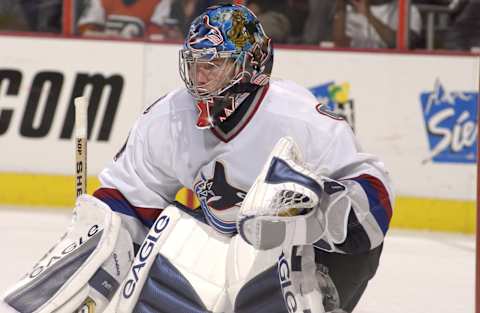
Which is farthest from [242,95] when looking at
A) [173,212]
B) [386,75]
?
[386,75]

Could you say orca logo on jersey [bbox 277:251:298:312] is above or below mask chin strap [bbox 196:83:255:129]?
below

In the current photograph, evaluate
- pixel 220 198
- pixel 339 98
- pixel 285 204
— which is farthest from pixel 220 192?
pixel 339 98

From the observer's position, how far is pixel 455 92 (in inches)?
189

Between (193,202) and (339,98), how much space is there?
34.8 inches

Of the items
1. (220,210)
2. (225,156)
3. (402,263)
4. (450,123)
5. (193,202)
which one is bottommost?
(402,263)

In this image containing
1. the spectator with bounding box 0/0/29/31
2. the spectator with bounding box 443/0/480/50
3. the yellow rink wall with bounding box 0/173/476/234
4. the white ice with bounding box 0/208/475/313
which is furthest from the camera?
the spectator with bounding box 0/0/29/31

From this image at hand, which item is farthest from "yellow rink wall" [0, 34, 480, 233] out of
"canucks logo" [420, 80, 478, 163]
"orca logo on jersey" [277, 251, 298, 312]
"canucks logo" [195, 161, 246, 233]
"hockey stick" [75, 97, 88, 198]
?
"orca logo on jersey" [277, 251, 298, 312]

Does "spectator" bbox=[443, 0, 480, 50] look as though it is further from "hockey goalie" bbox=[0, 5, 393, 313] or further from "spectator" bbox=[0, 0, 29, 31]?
"hockey goalie" bbox=[0, 5, 393, 313]

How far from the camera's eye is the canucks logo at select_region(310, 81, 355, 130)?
4.85m

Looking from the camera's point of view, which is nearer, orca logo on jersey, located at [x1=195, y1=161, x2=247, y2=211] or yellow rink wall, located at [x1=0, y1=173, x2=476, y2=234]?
orca logo on jersey, located at [x1=195, y1=161, x2=247, y2=211]

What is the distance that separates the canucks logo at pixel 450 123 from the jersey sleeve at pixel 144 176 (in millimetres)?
2580

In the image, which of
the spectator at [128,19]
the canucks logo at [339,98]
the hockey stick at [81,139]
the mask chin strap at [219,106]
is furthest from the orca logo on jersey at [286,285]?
the spectator at [128,19]

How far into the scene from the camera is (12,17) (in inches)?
206

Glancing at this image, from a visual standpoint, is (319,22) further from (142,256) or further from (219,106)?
(142,256)
